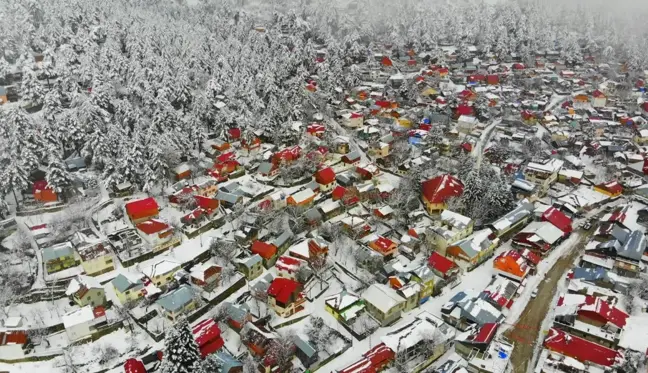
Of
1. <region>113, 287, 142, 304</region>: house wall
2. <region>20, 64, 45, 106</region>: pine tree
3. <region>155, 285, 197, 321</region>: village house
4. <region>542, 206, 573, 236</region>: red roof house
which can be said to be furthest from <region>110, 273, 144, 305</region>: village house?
<region>542, 206, 573, 236</region>: red roof house

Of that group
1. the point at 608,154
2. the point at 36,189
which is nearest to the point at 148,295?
the point at 36,189

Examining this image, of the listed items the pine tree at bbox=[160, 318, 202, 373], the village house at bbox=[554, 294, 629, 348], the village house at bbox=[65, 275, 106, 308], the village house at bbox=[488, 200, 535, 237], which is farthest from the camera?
the village house at bbox=[488, 200, 535, 237]

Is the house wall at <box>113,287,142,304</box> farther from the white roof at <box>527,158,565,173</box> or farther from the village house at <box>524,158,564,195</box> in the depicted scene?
the white roof at <box>527,158,565,173</box>

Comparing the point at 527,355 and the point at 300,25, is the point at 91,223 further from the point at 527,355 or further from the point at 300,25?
the point at 300,25

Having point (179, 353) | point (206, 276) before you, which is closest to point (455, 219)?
point (206, 276)

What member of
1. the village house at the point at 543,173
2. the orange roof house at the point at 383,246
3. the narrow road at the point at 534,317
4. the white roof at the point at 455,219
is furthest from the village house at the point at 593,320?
the village house at the point at 543,173

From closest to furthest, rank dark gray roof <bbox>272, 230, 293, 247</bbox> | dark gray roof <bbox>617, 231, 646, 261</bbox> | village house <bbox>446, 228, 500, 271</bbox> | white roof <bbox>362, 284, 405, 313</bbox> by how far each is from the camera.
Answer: white roof <bbox>362, 284, 405, 313</bbox>
dark gray roof <bbox>617, 231, 646, 261</bbox>
village house <bbox>446, 228, 500, 271</bbox>
dark gray roof <bbox>272, 230, 293, 247</bbox>

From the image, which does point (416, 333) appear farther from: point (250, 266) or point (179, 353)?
point (179, 353)
